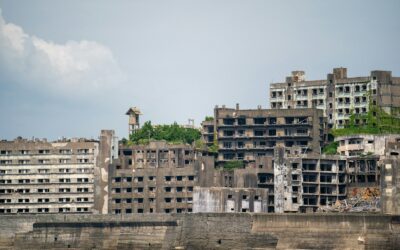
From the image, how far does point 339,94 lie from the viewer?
6029 inches

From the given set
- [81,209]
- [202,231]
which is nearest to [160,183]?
[81,209]

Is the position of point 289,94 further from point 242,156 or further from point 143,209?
point 143,209

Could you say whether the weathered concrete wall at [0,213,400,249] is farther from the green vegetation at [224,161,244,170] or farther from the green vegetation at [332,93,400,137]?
the green vegetation at [332,93,400,137]

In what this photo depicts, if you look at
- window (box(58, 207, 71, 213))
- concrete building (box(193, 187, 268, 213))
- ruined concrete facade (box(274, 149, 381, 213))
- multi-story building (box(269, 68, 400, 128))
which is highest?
multi-story building (box(269, 68, 400, 128))

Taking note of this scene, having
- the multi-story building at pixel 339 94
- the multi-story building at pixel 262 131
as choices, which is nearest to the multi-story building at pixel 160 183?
the multi-story building at pixel 262 131

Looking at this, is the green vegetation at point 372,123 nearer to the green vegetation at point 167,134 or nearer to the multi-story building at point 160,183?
the multi-story building at point 160,183

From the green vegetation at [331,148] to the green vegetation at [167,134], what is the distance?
20298 mm

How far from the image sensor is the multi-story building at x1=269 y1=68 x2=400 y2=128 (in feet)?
492

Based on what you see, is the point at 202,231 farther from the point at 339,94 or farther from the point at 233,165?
the point at 339,94

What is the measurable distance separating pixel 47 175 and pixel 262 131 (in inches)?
1119

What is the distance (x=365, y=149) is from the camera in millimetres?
140000

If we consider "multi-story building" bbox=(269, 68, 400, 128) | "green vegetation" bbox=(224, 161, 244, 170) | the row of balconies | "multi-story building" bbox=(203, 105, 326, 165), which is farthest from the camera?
the row of balconies

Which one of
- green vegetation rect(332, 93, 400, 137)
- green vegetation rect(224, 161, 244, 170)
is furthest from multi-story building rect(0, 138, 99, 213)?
green vegetation rect(332, 93, 400, 137)

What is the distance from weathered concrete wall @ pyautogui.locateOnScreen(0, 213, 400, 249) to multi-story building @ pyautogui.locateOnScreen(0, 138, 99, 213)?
19.7 m
